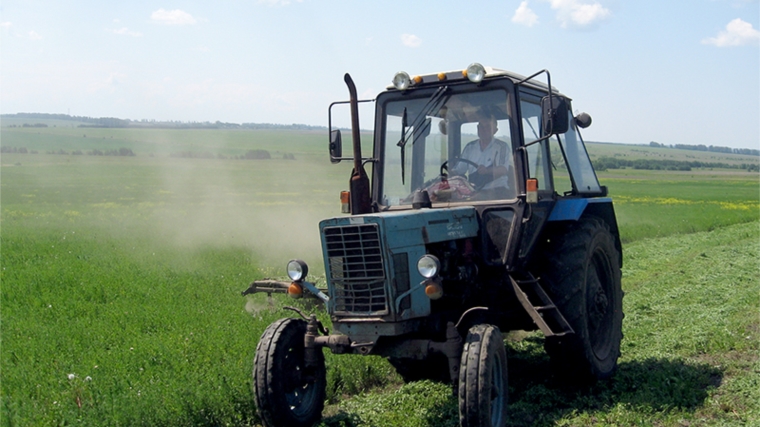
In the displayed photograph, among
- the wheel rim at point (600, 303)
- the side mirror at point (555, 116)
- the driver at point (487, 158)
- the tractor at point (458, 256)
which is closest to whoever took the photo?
the tractor at point (458, 256)

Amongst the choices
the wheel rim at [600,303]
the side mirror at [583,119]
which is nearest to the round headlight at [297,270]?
the wheel rim at [600,303]

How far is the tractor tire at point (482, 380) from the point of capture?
4848mm

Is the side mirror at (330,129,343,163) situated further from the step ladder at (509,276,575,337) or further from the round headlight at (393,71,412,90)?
the step ladder at (509,276,575,337)

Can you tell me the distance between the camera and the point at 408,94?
649 centimetres

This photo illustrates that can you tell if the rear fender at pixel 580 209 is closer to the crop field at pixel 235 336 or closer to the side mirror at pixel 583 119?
the side mirror at pixel 583 119

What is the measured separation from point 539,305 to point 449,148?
1550mm

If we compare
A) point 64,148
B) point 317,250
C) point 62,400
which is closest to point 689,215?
point 317,250

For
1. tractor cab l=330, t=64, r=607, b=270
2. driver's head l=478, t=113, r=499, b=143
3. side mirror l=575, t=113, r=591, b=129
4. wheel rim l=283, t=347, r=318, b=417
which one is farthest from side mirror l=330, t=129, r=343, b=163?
side mirror l=575, t=113, r=591, b=129

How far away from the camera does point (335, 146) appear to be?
21.6ft

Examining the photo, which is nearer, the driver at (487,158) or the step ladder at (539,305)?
the step ladder at (539,305)

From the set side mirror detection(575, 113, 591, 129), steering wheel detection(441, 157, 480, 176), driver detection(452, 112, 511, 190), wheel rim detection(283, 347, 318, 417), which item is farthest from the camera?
side mirror detection(575, 113, 591, 129)

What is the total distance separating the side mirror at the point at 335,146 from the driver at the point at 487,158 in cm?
106

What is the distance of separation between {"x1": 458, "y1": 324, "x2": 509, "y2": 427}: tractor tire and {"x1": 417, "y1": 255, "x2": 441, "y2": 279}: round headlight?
0.48 meters

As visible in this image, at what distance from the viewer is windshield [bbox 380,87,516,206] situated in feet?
20.4
